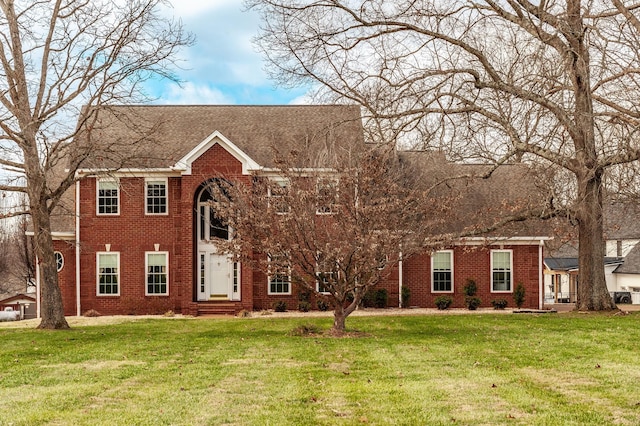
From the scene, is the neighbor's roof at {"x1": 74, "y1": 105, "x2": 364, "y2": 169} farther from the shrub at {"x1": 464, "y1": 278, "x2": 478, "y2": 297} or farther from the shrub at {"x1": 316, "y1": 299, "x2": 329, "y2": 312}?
the shrub at {"x1": 464, "y1": 278, "x2": 478, "y2": 297}

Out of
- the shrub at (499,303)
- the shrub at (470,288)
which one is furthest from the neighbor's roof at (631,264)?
the shrub at (470,288)

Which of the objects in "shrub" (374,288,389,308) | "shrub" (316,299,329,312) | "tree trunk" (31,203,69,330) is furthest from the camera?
"shrub" (374,288,389,308)

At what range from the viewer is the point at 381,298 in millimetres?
30219

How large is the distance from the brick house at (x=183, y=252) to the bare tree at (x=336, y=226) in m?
10.3

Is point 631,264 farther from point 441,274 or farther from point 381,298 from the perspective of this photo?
point 381,298

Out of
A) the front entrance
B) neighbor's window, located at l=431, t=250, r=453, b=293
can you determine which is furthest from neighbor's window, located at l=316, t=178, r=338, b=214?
neighbor's window, located at l=431, t=250, r=453, b=293

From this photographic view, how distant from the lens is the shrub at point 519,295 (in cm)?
3089

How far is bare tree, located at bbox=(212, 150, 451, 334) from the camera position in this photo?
17.4m

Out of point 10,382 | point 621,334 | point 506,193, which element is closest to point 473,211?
point 506,193

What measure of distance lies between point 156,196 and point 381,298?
10027 mm

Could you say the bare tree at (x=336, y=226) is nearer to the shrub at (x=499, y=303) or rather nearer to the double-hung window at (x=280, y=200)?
the double-hung window at (x=280, y=200)

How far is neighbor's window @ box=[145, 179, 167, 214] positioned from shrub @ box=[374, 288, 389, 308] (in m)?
9.25

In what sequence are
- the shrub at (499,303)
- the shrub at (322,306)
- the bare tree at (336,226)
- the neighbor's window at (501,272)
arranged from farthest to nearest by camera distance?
the neighbor's window at (501,272)
the shrub at (499,303)
the shrub at (322,306)
the bare tree at (336,226)

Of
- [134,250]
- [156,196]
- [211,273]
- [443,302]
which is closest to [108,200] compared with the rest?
[156,196]
